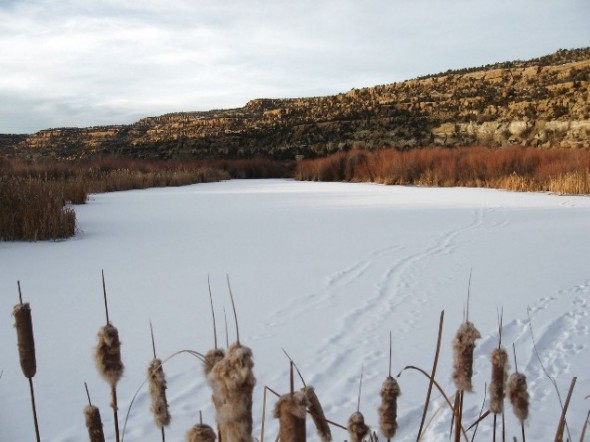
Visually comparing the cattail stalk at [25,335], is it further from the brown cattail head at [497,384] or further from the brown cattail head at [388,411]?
the brown cattail head at [497,384]

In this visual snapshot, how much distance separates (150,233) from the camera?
657 centimetres

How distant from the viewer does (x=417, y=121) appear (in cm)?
3391

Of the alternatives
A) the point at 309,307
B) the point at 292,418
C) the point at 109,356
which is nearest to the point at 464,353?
the point at 292,418

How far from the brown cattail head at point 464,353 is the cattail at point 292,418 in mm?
342

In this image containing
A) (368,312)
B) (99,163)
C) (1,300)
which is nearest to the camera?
(368,312)

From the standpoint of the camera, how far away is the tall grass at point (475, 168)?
12828 mm

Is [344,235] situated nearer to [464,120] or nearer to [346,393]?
[346,393]

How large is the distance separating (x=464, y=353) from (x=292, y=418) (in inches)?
14.1

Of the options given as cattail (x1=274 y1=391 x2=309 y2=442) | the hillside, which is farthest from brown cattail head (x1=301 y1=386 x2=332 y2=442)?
the hillside

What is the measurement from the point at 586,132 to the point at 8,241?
2563cm

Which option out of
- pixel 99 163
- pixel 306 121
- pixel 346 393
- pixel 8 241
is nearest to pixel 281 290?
pixel 346 393

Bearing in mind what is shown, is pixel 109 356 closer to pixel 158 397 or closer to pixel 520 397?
pixel 158 397

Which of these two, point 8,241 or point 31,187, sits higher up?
point 31,187

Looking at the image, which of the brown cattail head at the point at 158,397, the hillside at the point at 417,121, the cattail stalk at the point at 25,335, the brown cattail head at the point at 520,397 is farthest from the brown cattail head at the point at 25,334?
the hillside at the point at 417,121
